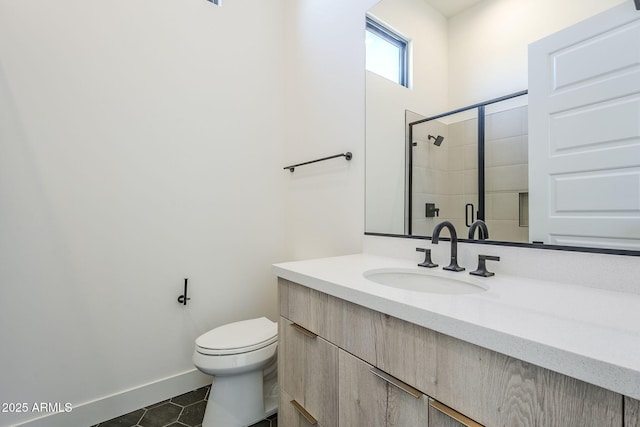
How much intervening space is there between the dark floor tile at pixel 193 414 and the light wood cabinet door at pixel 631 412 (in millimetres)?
1687

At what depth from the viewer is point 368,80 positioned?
157 cm

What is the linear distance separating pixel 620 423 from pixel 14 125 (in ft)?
7.24

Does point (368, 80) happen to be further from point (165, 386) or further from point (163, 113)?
point (165, 386)

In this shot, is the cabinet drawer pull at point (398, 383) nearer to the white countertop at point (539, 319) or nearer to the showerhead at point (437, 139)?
the white countertop at point (539, 319)

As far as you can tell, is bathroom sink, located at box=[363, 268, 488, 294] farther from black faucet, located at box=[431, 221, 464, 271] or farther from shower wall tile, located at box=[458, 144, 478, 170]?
shower wall tile, located at box=[458, 144, 478, 170]

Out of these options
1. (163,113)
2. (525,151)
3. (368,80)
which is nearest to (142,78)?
(163,113)

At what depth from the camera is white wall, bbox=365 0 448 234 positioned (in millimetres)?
1310

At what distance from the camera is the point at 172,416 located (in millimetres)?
1524

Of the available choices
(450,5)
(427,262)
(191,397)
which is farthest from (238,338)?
(450,5)

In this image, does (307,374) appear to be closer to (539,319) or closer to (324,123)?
(539,319)

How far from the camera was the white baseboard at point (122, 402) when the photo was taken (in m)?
1.38

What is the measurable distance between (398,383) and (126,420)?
62.1 inches

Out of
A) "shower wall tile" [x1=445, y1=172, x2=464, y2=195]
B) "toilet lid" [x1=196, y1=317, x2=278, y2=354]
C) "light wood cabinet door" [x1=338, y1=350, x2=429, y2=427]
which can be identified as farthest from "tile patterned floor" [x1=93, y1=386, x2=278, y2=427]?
"shower wall tile" [x1=445, y1=172, x2=464, y2=195]

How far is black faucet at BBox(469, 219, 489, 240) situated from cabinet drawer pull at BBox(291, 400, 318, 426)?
35.4 inches
